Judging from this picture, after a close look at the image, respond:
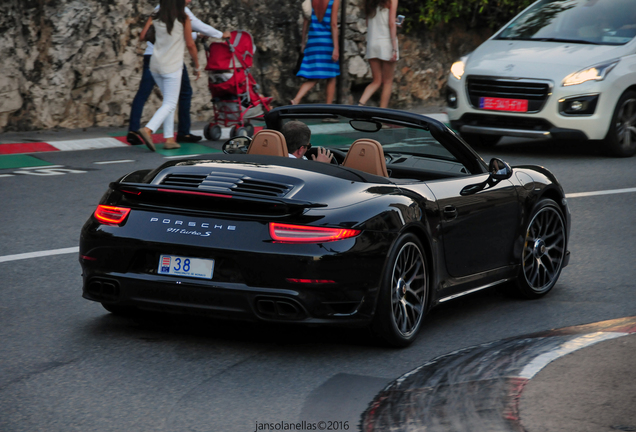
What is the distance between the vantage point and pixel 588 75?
41.6 ft

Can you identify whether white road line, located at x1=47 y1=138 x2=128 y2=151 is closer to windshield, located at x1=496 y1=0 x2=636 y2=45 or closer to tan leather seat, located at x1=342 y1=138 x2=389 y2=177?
windshield, located at x1=496 y1=0 x2=636 y2=45

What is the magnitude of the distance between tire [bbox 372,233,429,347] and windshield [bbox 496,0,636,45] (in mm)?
8704

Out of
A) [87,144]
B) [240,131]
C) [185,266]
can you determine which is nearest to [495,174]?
[185,266]

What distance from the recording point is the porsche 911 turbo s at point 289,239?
494 centimetres

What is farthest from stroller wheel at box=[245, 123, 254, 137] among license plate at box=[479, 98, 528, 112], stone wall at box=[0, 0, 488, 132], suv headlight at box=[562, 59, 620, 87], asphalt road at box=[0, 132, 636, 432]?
asphalt road at box=[0, 132, 636, 432]

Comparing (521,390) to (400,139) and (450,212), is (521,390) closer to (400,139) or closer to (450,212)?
(450,212)

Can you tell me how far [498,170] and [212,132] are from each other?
8220mm

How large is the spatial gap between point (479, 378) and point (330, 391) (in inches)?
27.7

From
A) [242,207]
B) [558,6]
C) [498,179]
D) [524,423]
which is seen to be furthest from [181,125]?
[524,423]

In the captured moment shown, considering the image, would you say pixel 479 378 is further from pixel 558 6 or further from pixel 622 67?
pixel 558 6

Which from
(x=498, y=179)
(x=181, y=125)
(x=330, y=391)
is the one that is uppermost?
(x=498, y=179)

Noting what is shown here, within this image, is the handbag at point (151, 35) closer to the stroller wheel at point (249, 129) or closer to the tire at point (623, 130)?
the stroller wheel at point (249, 129)

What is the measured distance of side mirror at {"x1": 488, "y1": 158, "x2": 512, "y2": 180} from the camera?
245 inches

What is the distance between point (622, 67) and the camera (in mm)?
12891
